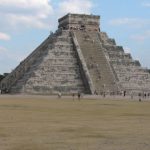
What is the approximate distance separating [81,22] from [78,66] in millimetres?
9554

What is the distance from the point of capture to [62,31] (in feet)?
256

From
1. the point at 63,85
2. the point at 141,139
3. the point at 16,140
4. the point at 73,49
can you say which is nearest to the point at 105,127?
the point at 141,139

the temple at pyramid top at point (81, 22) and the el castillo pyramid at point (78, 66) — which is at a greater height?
the temple at pyramid top at point (81, 22)

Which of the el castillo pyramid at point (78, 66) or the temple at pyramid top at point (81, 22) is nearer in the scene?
the el castillo pyramid at point (78, 66)

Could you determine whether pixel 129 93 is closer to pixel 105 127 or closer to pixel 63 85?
pixel 63 85

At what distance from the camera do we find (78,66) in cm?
7281

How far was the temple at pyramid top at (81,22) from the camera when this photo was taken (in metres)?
78.7

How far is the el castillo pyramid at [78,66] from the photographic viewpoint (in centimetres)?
6981

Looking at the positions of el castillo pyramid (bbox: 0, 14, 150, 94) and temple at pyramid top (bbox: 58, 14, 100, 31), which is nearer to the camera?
el castillo pyramid (bbox: 0, 14, 150, 94)

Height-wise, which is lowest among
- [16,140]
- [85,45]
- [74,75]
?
[16,140]

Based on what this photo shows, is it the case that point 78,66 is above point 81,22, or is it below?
below

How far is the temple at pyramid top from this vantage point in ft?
258

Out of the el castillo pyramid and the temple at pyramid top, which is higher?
the temple at pyramid top

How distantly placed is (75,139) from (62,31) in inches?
2515
